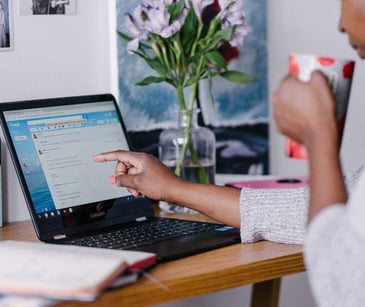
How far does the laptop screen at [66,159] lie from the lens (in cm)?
162

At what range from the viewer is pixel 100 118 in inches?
68.8

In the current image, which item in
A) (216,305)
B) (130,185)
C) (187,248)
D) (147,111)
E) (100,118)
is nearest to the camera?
(187,248)

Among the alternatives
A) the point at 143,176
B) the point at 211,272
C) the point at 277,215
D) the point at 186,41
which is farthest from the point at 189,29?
the point at 211,272

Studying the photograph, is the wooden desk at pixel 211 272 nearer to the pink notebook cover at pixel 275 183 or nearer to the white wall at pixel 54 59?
the white wall at pixel 54 59

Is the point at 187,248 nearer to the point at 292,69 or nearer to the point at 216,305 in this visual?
the point at 292,69

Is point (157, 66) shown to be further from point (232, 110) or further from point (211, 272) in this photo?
point (211, 272)

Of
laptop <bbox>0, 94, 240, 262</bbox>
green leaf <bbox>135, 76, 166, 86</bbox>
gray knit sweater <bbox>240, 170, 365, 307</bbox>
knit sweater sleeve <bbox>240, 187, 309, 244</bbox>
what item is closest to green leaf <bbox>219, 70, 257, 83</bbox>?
green leaf <bbox>135, 76, 166, 86</bbox>

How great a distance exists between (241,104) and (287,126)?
0.78 metres

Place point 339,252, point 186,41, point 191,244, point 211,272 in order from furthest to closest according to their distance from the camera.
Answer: point 186,41
point 191,244
point 211,272
point 339,252

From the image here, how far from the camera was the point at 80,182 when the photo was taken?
1.68 m

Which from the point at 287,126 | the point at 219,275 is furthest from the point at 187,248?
the point at 287,126

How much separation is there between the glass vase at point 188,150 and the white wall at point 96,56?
0.16 metres

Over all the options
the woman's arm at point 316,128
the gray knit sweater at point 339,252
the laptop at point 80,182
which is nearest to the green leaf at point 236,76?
the laptop at point 80,182

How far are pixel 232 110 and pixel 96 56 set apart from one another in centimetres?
34
